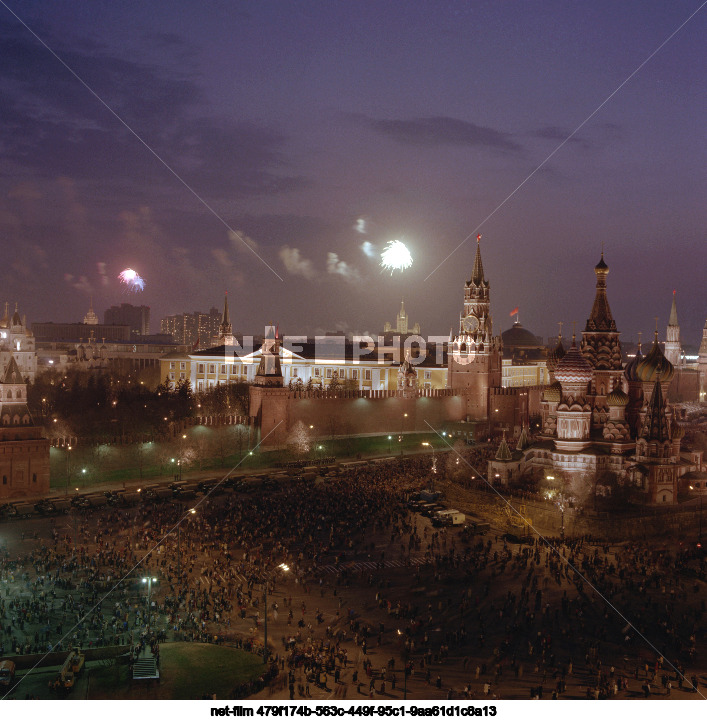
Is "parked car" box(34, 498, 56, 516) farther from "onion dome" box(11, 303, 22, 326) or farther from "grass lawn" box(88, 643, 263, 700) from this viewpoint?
"onion dome" box(11, 303, 22, 326)

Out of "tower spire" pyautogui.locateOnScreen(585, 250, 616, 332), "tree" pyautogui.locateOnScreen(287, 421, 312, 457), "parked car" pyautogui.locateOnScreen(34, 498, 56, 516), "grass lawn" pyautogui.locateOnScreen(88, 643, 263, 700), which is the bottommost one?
"grass lawn" pyautogui.locateOnScreen(88, 643, 263, 700)

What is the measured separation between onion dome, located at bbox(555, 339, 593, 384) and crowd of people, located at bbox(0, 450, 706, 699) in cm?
893

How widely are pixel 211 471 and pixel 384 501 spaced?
11572 mm

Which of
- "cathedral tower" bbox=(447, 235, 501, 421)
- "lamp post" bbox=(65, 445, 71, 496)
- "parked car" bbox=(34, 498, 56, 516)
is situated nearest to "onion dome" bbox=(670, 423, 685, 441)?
"cathedral tower" bbox=(447, 235, 501, 421)

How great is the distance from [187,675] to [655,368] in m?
29.0

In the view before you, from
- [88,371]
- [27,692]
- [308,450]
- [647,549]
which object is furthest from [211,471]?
[88,371]

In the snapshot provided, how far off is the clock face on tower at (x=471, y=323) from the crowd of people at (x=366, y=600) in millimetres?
31298

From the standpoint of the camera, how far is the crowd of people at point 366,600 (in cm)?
1877

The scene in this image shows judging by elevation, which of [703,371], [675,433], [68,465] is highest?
[703,371]

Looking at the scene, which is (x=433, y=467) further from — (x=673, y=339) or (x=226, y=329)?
(x=673, y=339)

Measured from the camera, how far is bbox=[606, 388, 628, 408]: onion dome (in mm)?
38594

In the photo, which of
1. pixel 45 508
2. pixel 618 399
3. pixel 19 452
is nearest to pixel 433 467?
pixel 618 399

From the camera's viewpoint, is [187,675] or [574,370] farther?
[574,370]

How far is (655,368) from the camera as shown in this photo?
39.4 meters
